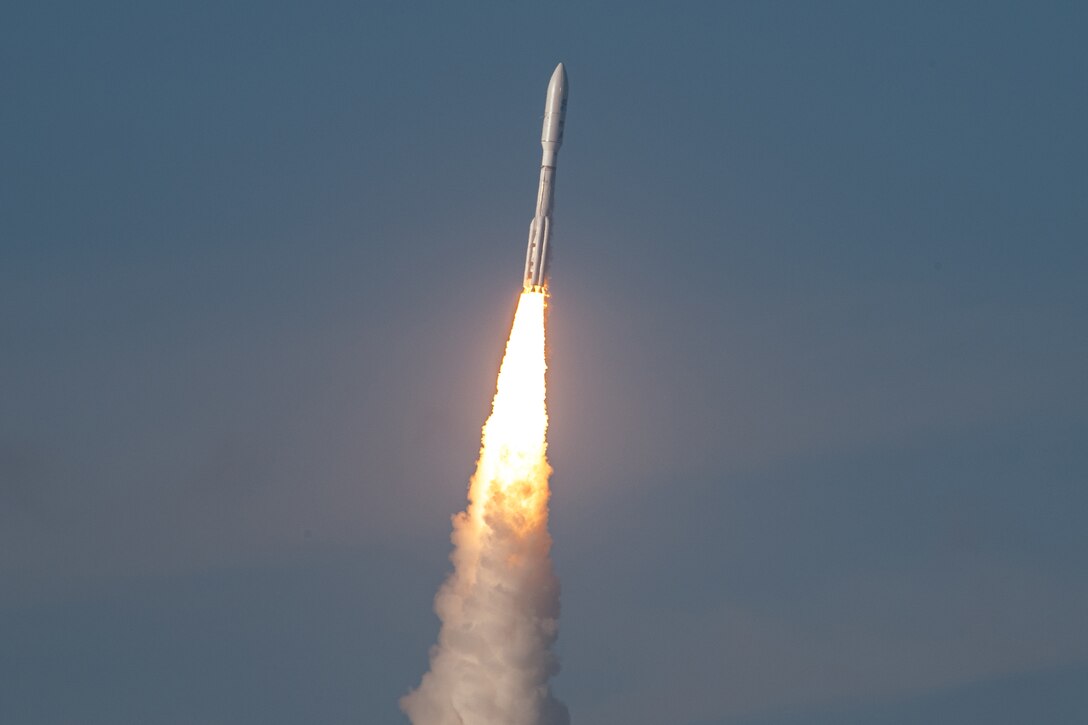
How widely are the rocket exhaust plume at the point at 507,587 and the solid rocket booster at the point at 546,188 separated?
0.61 meters

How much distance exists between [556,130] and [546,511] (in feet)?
43.4

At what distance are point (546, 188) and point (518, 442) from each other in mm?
9594

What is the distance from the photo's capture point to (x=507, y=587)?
18162 cm

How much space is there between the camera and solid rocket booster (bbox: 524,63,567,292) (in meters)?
179

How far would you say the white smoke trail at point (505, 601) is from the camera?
595 feet

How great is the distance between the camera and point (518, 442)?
18350 centimetres

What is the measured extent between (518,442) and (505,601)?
565 cm

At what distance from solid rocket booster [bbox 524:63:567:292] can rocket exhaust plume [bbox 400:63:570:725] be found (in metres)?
0.61

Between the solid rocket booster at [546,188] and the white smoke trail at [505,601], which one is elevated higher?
the solid rocket booster at [546,188]

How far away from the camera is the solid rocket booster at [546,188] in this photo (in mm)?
178750

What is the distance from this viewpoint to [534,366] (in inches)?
7224

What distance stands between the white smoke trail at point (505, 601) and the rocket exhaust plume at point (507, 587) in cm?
3

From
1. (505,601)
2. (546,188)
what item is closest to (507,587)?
(505,601)

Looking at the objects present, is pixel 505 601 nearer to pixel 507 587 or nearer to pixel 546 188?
pixel 507 587
